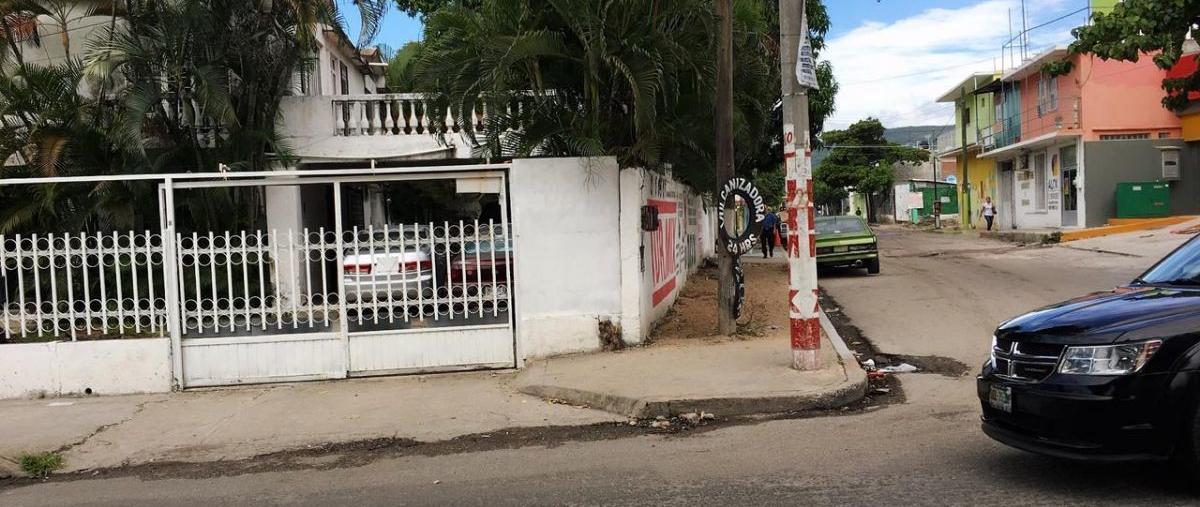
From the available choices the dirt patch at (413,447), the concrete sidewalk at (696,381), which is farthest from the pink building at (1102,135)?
the dirt patch at (413,447)

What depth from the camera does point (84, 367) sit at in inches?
346

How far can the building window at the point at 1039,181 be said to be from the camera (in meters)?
35.0

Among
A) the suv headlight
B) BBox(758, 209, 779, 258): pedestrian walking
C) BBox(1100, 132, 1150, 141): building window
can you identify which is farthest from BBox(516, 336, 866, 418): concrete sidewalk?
BBox(1100, 132, 1150, 141): building window

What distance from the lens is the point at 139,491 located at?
5789mm

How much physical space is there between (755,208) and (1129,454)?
5.57 metres

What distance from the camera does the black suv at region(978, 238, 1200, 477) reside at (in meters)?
4.19

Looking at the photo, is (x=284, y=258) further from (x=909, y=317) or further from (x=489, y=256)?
(x=909, y=317)

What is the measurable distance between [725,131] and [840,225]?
32.6 ft

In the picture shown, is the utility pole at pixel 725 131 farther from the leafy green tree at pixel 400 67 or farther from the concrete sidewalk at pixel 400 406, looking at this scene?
the leafy green tree at pixel 400 67

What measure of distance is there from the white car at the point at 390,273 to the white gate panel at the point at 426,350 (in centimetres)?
43

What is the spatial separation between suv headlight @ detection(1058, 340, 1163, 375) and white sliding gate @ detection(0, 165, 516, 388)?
5.78 metres

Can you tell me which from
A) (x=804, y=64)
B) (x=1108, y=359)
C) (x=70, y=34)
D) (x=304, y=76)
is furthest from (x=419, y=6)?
(x=1108, y=359)

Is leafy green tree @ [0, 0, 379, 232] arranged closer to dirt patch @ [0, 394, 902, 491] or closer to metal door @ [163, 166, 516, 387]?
metal door @ [163, 166, 516, 387]

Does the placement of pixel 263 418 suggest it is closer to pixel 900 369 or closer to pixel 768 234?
pixel 900 369
